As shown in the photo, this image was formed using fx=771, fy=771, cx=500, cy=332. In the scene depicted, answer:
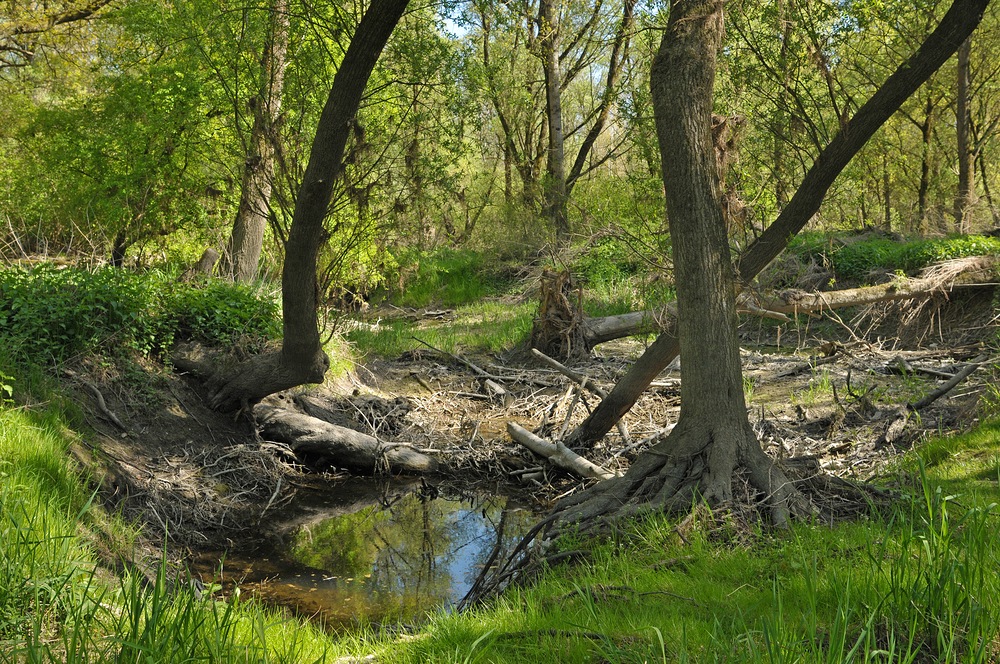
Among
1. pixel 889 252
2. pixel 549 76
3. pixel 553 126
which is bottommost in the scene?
pixel 889 252

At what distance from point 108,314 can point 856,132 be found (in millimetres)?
7098

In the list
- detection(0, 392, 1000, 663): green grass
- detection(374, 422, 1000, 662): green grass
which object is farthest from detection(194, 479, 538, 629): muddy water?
detection(374, 422, 1000, 662): green grass

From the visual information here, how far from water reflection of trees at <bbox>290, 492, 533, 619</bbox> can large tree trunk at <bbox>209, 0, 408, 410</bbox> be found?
1595mm

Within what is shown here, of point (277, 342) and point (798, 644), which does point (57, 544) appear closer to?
point (798, 644)

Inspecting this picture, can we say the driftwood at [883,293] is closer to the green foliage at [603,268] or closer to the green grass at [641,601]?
the green foliage at [603,268]

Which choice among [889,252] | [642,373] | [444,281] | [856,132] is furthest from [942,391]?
[444,281]

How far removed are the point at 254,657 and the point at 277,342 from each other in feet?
20.2

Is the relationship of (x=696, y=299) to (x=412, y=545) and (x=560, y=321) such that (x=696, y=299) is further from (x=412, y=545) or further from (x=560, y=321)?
(x=560, y=321)

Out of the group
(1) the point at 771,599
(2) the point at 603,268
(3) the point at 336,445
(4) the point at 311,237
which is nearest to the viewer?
(1) the point at 771,599

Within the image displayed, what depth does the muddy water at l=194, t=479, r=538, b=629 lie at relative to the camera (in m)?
5.63

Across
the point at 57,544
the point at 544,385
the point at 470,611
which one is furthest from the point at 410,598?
the point at 544,385

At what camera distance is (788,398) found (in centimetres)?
928

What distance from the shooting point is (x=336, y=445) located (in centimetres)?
837

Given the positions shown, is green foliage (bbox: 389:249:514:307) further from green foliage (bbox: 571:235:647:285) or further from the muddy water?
the muddy water
